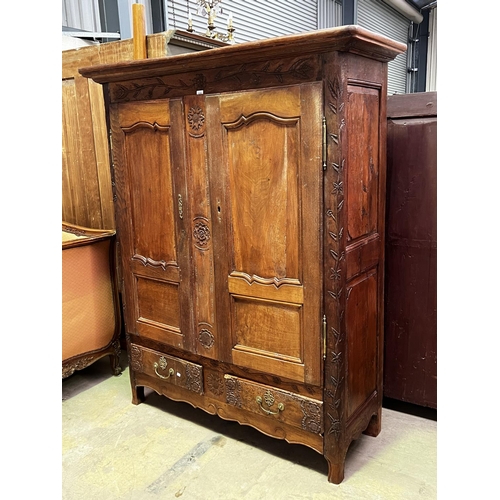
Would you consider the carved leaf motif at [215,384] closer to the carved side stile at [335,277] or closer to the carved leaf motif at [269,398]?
the carved leaf motif at [269,398]

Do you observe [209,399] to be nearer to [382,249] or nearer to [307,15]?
[382,249]

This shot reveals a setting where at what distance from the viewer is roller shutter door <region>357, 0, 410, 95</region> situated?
631 cm

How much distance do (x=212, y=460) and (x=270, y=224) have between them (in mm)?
1014

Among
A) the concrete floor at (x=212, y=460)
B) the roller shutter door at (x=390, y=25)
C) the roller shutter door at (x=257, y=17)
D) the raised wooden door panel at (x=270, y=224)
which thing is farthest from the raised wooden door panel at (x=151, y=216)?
the roller shutter door at (x=390, y=25)

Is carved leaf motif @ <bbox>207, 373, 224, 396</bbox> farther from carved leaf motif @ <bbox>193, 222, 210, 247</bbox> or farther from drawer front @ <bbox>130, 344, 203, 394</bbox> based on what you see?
carved leaf motif @ <bbox>193, 222, 210, 247</bbox>

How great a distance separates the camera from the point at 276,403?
1893 millimetres

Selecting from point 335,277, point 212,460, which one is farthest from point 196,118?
point 212,460

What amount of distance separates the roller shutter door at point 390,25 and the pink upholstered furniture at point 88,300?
5.08m

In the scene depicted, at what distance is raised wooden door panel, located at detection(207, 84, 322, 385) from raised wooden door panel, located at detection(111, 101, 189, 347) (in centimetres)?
22

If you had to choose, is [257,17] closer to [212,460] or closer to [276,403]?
[276,403]

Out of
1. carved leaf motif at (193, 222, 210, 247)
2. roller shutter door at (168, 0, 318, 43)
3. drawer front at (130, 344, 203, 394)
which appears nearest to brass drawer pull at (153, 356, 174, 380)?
drawer front at (130, 344, 203, 394)

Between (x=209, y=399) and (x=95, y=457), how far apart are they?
530 millimetres

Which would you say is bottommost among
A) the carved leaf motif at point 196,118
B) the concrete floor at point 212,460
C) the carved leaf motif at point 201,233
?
the concrete floor at point 212,460

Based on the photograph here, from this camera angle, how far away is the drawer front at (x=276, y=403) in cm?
181
